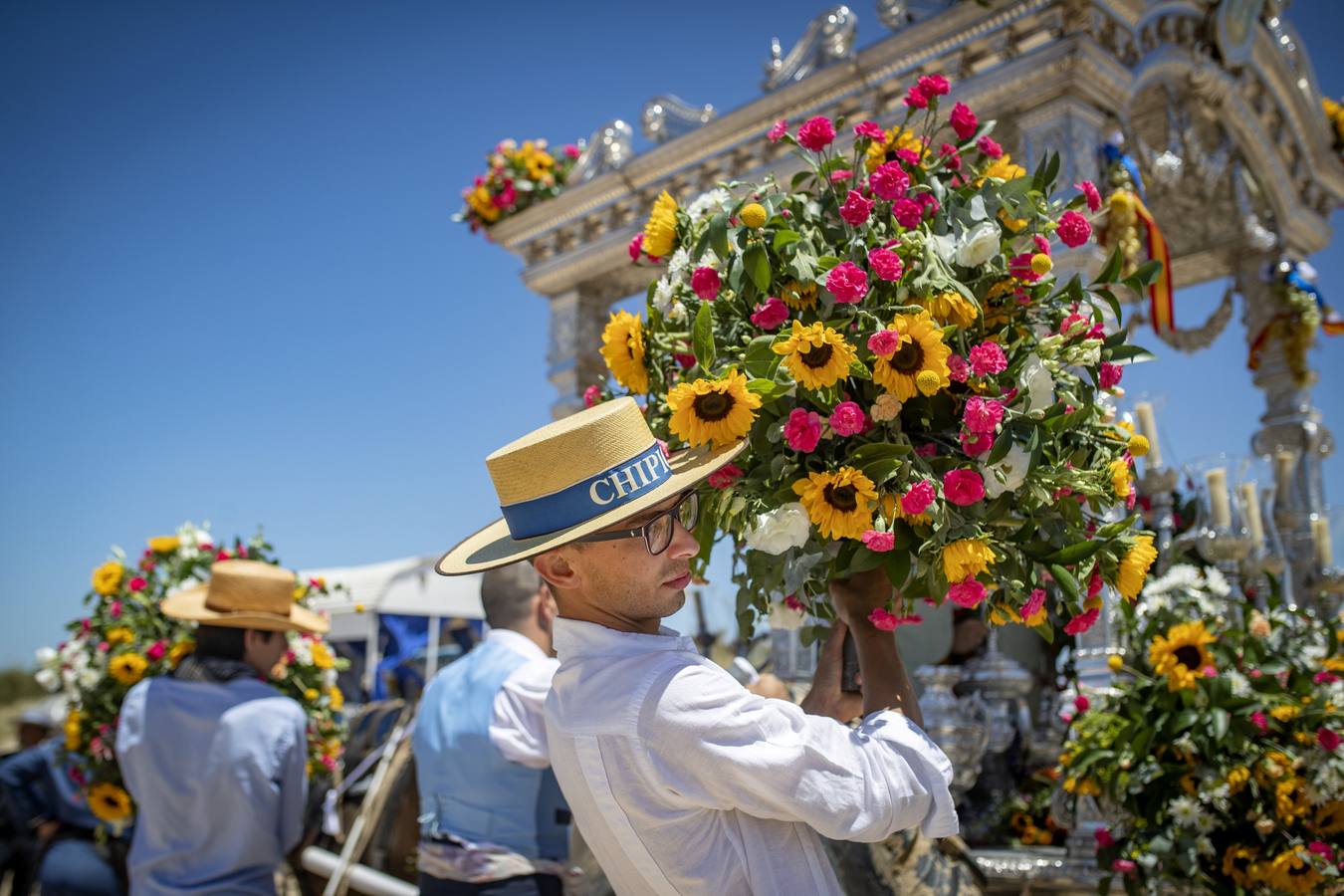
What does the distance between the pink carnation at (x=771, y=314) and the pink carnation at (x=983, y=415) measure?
38 centimetres

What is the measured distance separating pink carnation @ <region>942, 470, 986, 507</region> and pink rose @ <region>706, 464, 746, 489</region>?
0.38 metres

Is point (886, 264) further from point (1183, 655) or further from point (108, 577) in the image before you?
point (108, 577)

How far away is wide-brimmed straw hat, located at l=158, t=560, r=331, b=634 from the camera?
3.84 meters

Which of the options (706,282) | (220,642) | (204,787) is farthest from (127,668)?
(706,282)

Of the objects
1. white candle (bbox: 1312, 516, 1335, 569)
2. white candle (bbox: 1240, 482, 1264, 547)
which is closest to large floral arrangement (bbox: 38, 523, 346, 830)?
white candle (bbox: 1240, 482, 1264, 547)

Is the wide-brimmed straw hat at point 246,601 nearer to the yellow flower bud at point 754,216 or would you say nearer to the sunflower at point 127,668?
the sunflower at point 127,668

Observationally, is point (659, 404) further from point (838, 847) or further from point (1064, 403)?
point (838, 847)

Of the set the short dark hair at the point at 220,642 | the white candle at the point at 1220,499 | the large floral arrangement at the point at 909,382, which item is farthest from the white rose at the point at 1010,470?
the short dark hair at the point at 220,642

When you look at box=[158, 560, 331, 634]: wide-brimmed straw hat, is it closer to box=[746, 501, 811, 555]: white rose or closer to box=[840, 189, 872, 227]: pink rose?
box=[746, 501, 811, 555]: white rose

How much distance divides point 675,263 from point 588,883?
6.99 feet

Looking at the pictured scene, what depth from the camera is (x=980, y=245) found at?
5.52 ft

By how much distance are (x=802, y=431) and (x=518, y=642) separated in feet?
6.54

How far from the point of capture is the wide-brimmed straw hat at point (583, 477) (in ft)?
5.31

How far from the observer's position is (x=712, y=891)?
1.56 m
